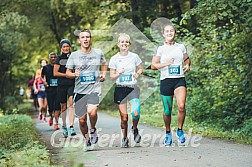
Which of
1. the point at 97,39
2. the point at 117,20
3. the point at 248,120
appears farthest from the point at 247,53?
the point at 97,39

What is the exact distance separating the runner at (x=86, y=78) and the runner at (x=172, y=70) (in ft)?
3.49

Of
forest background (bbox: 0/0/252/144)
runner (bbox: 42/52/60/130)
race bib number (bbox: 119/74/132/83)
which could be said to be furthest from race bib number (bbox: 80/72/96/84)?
runner (bbox: 42/52/60/130)

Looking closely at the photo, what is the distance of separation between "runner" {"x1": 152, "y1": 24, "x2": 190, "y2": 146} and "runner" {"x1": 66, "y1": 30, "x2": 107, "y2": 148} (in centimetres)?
106

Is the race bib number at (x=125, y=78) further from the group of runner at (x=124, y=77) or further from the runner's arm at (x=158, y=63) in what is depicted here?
the runner's arm at (x=158, y=63)

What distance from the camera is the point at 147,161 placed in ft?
26.1

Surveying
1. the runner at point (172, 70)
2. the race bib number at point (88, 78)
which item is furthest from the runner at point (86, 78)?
the runner at point (172, 70)

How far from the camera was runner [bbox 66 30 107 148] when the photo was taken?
9.77 metres

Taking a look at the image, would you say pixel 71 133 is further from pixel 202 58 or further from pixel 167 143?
pixel 202 58

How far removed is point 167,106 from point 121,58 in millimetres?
1200

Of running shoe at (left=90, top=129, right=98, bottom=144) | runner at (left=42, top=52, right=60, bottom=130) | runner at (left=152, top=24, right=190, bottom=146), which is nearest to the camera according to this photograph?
runner at (left=152, top=24, right=190, bottom=146)

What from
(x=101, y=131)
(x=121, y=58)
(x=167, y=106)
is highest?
(x=121, y=58)

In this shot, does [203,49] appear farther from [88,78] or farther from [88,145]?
[88,145]

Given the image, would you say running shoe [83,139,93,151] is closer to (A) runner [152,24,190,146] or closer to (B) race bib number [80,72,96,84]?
(B) race bib number [80,72,96,84]

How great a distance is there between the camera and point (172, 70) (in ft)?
31.6
